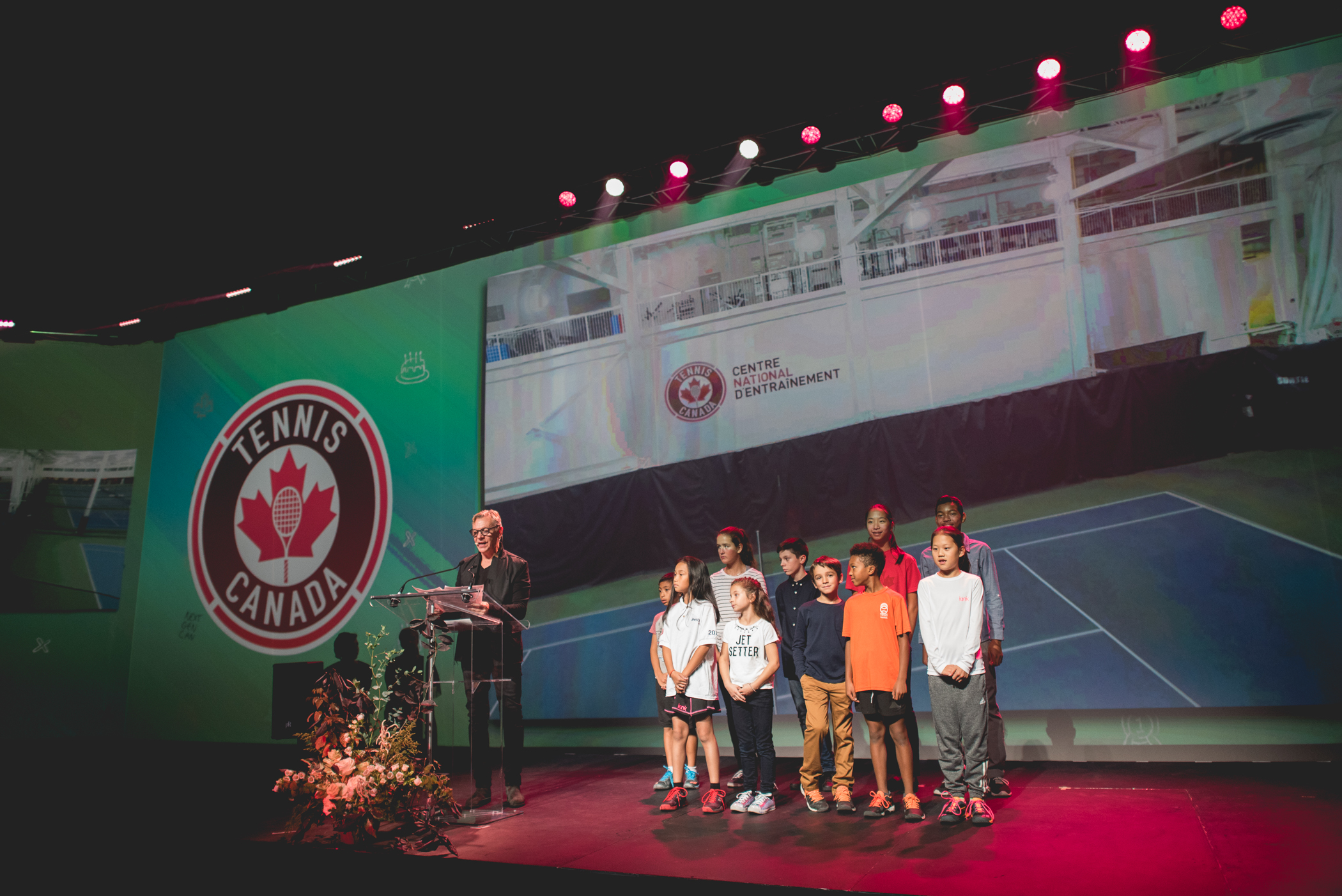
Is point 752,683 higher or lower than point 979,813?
higher

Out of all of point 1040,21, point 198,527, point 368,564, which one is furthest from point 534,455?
point 1040,21

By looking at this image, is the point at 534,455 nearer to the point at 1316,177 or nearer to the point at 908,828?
the point at 908,828

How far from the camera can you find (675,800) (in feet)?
14.4

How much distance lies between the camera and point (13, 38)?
4898 millimetres

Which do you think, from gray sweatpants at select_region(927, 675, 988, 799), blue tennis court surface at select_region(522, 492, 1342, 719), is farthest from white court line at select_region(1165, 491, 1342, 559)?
gray sweatpants at select_region(927, 675, 988, 799)

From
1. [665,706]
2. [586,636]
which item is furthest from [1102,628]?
[586,636]

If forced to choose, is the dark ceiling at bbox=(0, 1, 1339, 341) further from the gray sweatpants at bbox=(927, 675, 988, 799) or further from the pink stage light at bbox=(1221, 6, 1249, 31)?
the gray sweatpants at bbox=(927, 675, 988, 799)

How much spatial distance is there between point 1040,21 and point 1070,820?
448cm

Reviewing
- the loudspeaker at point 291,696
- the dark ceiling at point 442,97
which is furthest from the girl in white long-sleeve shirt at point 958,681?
the loudspeaker at point 291,696

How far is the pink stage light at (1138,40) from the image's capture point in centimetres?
491

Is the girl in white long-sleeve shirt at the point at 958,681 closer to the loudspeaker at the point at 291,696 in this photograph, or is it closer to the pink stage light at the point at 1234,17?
the pink stage light at the point at 1234,17

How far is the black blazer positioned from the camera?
4.52 meters

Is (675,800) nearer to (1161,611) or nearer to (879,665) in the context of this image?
(879,665)

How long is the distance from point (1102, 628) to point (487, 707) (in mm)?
3895
